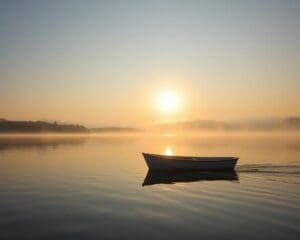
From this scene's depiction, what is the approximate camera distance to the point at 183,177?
145ft

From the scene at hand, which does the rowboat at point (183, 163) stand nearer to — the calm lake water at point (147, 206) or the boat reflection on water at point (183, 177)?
the boat reflection on water at point (183, 177)

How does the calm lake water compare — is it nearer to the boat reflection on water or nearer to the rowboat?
the boat reflection on water

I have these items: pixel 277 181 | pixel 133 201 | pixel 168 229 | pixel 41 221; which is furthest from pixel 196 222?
pixel 277 181

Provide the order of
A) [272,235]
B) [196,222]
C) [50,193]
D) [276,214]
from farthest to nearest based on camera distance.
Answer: [50,193], [276,214], [196,222], [272,235]

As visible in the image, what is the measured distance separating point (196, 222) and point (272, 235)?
15.1ft

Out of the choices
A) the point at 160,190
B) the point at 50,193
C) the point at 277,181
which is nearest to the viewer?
the point at 50,193

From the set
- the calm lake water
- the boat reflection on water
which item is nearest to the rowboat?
the boat reflection on water

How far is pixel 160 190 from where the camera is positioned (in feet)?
110

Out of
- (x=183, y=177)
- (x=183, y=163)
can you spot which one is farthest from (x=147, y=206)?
(x=183, y=163)

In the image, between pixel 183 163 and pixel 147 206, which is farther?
pixel 183 163

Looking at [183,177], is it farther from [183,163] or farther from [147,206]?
[147,206]

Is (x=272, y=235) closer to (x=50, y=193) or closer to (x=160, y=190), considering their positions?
(x=160, y=190)

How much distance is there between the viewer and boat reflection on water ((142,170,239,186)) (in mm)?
40500

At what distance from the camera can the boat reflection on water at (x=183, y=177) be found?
40500mm
